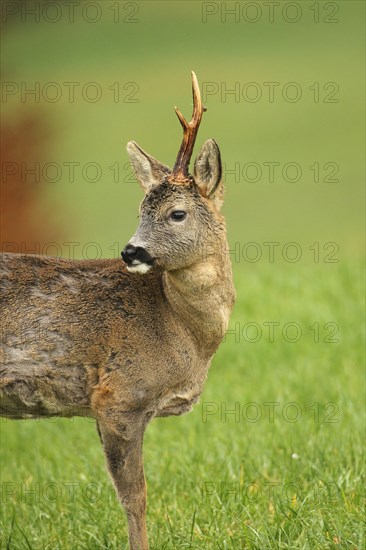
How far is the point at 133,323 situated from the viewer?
5672 millimetres

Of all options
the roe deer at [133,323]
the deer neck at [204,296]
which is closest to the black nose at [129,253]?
the roe deer at [133,323]

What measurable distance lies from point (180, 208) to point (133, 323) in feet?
2.16

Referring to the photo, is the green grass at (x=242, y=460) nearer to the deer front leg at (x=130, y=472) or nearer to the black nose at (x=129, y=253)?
the deer front leg at (x=130, y=472)

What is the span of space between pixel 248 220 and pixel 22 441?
27.5ft

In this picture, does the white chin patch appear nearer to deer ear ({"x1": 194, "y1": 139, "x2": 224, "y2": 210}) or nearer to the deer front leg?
deer ear ({"x1": 194, "y1": 139, "x2": 224, "y2": 210})

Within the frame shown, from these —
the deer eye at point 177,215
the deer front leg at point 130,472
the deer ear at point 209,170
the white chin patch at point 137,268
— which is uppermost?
the deer ear at point 209,170

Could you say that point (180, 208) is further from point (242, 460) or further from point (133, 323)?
point (242, 460)

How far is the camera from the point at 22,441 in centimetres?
→ 922

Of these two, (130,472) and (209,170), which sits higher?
(209,170)

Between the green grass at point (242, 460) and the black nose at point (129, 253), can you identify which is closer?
the black nose at point (129, 253)

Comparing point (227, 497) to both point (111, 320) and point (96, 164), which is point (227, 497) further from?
point (96, 164)

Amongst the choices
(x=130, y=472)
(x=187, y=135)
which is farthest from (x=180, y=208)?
(x=130, y=472)

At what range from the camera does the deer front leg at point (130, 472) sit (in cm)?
552

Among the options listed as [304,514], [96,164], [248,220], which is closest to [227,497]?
[304,514]
